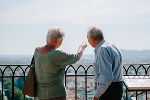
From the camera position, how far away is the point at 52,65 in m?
3.60

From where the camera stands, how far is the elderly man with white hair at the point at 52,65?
11.8ft

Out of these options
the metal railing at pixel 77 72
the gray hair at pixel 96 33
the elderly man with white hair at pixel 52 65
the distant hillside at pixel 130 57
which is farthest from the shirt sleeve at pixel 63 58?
the metal railing at pixel 77 72

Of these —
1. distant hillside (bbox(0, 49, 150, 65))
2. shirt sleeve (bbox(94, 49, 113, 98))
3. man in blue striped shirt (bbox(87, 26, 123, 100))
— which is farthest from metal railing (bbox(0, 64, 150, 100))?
shirt sleeve (bbox(94, 49, 113, 98))

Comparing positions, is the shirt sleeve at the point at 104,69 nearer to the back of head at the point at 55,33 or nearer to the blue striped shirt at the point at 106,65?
the blue striped shirt at the point at 106,65

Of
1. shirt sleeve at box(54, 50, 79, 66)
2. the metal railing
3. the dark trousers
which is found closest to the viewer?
the dark trousers

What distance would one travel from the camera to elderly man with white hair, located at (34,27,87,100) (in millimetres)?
3600

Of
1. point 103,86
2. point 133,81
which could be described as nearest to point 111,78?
point 103,86

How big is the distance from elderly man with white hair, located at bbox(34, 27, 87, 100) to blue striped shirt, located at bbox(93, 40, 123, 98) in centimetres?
44

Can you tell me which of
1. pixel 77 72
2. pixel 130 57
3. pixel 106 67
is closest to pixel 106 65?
pixel 106 67

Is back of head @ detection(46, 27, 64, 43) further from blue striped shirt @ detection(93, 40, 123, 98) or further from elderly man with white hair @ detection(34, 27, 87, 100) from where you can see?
blue striped shirt @ detection(93, 40, 123, 98)

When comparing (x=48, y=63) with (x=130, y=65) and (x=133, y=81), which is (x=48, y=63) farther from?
(x=130, y=65)

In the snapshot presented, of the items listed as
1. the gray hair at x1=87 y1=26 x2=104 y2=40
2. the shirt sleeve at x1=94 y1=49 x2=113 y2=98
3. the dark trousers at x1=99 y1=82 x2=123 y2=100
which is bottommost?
the dark trousers at x1=99 y1=82 x2=123 y2=100

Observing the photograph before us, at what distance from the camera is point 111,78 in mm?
3307

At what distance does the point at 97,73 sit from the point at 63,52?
527 millimetres
